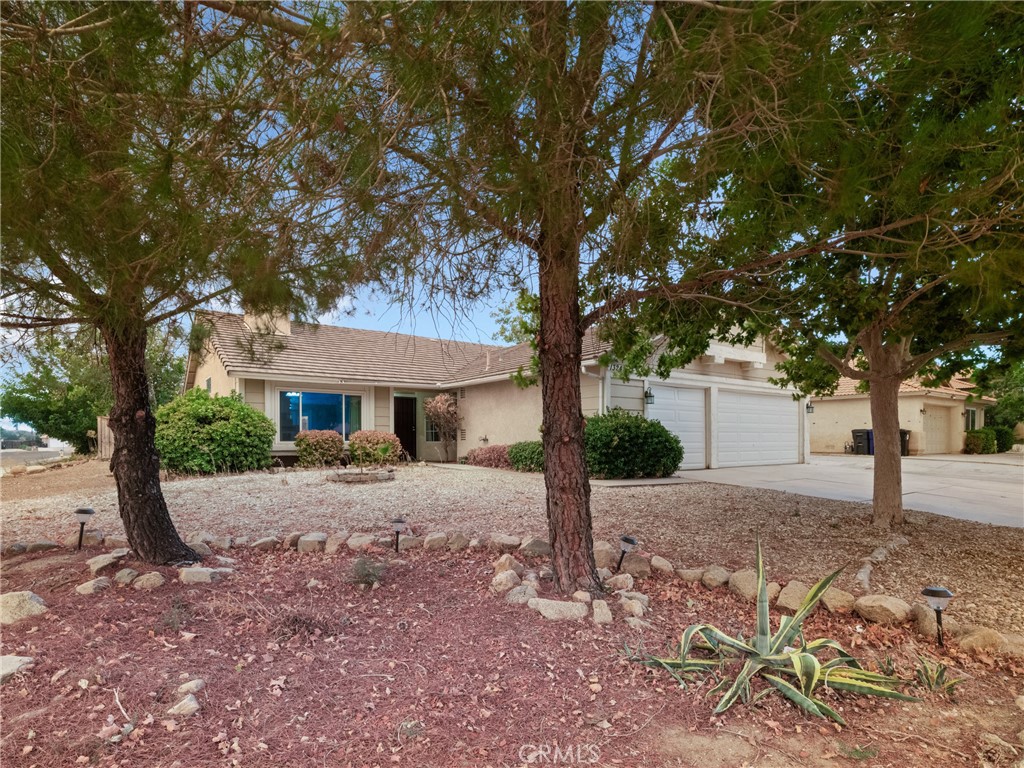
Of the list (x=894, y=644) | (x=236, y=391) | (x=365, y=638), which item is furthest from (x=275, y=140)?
(x=236, y=391)

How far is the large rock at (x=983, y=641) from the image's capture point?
3.20 m

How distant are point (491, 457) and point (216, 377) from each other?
8.26 meters

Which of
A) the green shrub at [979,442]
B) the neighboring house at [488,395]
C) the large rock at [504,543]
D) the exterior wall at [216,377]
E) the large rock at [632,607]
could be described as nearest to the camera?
the large rock at [632,607]

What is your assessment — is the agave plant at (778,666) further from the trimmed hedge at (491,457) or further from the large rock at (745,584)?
the trimmed hedge at (491,457)

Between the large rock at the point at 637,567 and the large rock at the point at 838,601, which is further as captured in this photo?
the large rock at the point at 637,567

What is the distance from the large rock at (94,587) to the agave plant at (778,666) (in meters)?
3.71

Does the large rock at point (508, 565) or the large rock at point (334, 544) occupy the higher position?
the large rock at point (508, 565)

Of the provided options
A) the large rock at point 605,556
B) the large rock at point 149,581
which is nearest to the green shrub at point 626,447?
the large rock at point 605,556

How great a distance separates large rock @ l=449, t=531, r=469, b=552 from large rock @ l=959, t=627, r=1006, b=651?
3.68m

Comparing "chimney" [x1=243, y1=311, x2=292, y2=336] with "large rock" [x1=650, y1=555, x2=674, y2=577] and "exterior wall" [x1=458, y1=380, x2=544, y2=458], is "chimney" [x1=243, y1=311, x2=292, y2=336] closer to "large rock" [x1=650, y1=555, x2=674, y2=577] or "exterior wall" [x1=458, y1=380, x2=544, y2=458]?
"large rock" [x1=650, y1=555, x2=674, y2=577]

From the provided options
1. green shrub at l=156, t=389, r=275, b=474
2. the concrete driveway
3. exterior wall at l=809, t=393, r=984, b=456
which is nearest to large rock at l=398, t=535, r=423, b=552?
the concrete driveway

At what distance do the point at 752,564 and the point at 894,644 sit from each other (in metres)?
1.51

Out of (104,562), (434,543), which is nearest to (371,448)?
(434,543)

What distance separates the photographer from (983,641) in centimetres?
323
